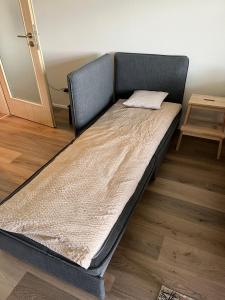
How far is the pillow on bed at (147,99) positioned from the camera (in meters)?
2.12

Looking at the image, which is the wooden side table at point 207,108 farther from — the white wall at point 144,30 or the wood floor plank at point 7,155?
the wood floor plank at point 7,155

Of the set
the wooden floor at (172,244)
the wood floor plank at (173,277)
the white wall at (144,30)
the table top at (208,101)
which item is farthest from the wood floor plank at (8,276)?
the white wall at (144,30)

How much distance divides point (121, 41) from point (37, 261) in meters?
2.10

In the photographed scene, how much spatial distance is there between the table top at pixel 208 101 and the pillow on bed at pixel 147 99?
282 millimetres

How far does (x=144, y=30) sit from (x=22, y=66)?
58.3 inches

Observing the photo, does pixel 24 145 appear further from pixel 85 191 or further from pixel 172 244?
pixel 172 244

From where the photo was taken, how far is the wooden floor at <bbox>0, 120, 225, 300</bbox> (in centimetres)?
126

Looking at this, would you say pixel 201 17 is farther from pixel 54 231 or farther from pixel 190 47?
pixel 54 231

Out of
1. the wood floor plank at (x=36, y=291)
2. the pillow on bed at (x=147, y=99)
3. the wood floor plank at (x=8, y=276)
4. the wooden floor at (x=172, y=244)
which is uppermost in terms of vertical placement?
the pillow on bed at (x=147, y=99)

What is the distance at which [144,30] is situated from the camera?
2180 mm

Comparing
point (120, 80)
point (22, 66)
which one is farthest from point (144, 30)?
point (22, 66)

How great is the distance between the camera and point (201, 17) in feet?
6.33

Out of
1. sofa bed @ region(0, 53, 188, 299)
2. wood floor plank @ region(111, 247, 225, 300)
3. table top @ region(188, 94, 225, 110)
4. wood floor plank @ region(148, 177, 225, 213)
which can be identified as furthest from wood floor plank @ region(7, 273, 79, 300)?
table top @ region(188, 94, 225, 110)

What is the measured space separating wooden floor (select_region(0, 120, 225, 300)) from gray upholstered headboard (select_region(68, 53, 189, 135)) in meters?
0.73
